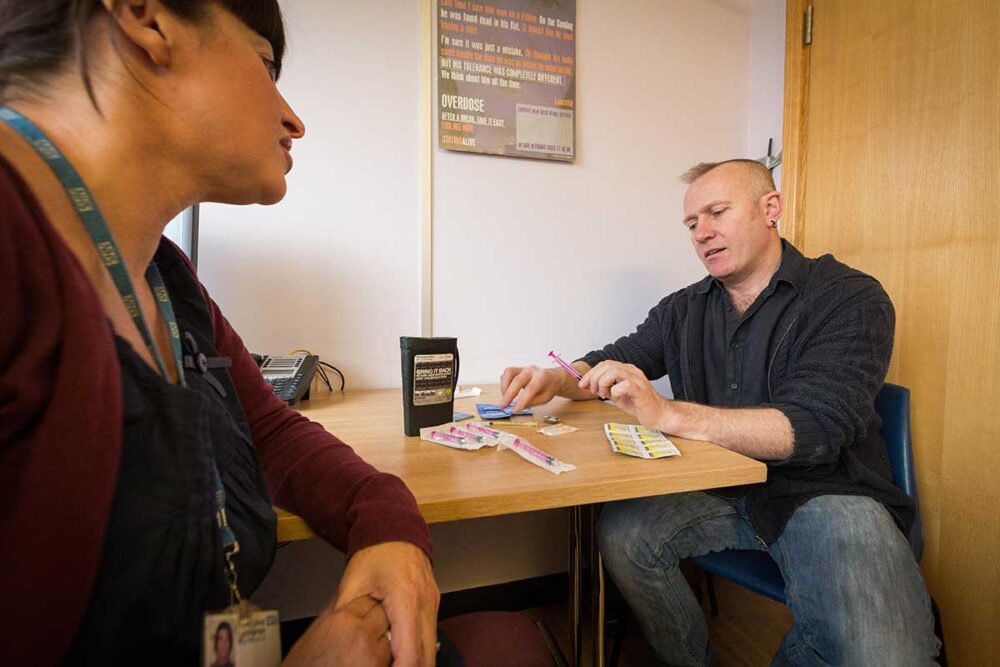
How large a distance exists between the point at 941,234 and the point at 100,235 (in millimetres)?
1767

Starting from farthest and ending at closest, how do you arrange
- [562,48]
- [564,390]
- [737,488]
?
[562,48]
[564,390]
[737,488]

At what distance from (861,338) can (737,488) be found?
434 mm

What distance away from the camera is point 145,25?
0.44 meters

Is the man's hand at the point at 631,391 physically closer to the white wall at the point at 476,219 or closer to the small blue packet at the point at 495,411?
the small blue packet at the point at 495,411

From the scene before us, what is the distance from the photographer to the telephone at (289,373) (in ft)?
3.85

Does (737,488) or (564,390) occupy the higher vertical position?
(564,390)

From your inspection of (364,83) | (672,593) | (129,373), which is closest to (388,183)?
(364,83)

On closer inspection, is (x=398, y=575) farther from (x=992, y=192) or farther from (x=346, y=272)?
(x=992, y=192)

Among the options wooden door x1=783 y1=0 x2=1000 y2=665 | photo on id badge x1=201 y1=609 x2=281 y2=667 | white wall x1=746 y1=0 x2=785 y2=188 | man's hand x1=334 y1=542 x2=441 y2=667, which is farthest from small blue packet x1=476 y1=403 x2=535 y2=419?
white wall x1=746 y1=0 x2=785 y2=188

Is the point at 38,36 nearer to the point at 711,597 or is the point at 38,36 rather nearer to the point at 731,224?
the point at 731,224

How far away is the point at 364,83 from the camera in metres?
1.53

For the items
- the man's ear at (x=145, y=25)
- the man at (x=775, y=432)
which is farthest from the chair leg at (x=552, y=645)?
the man's ear at (x=145, y=25)

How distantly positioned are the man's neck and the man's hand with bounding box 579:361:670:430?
524mm

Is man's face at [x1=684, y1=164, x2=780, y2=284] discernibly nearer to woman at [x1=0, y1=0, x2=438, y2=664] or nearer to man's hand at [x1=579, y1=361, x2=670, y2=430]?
man's hand at [x1=579, y1=361, x2=670, y2=430]
